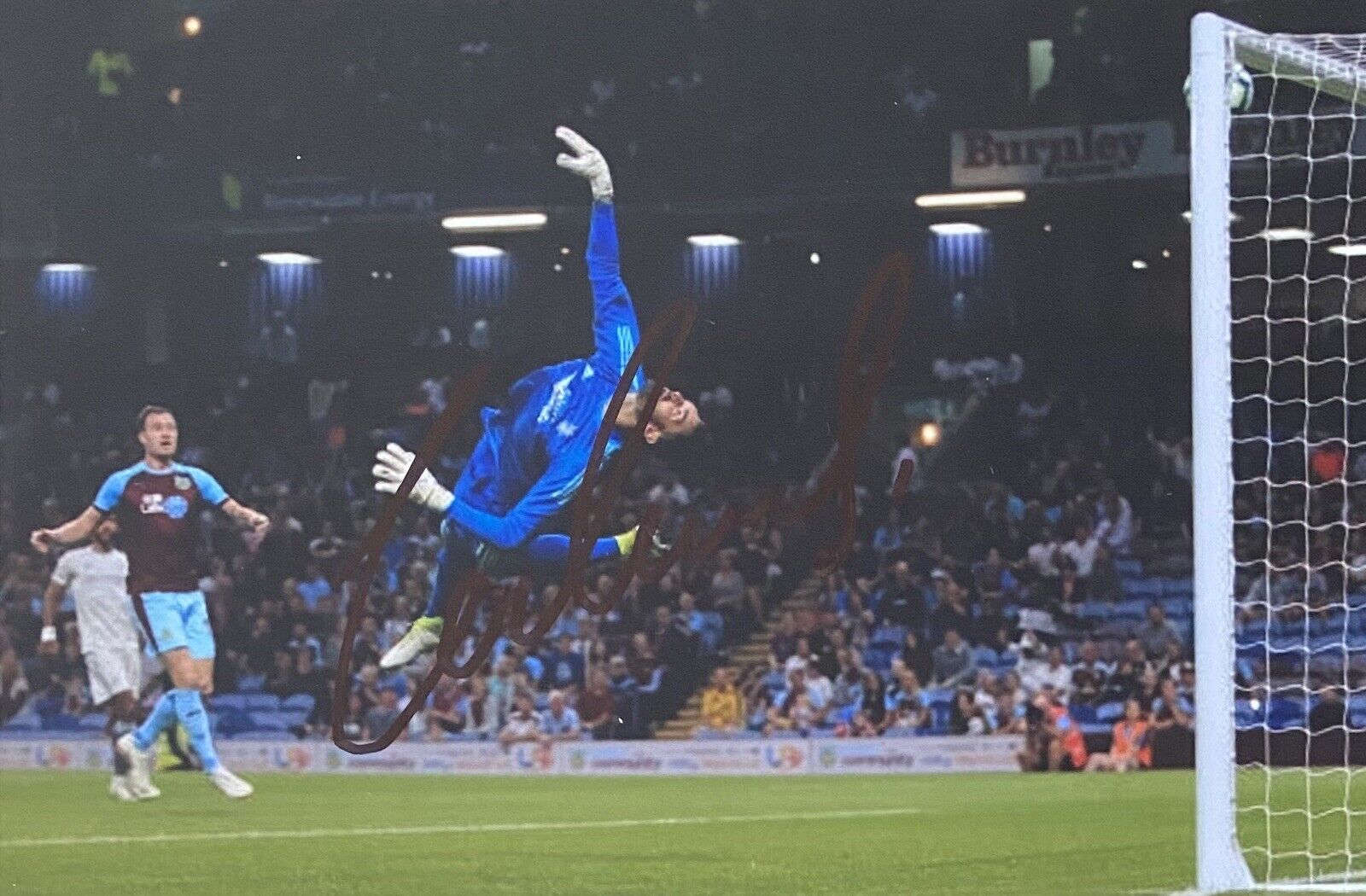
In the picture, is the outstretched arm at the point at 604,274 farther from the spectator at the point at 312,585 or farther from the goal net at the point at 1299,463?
the goal net at the point at 1299,463

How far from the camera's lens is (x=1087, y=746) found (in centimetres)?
926

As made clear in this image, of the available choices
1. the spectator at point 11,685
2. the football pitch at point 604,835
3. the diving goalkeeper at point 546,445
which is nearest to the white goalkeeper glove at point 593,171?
the diving goalkeeper at point 546,445

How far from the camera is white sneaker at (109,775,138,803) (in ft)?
26.4

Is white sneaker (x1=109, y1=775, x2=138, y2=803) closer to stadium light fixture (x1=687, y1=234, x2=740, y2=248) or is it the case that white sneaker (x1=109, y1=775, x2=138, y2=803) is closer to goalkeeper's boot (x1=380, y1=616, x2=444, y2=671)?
goalkeeper's boot (x1=380, y1=616, x2=444, y2=671)

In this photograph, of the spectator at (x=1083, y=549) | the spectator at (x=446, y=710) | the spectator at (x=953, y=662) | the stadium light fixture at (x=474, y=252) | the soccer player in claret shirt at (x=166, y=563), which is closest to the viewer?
the soccer player in claret shirt at (x=166, y=563)

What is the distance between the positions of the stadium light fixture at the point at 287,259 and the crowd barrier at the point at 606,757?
178 centimetres

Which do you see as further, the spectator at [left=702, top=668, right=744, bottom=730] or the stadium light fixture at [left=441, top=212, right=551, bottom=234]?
the spectator at [left=702, top=668, right=744, bottom=730]

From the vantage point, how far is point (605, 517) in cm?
775

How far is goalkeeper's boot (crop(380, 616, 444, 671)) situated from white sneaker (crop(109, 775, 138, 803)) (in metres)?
1.04

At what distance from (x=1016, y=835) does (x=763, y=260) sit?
7.59 feet

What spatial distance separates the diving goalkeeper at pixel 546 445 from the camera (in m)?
7.76

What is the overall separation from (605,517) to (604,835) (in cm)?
107

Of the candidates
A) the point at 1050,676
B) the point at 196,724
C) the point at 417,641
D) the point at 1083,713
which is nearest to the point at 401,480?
the point at 417,641

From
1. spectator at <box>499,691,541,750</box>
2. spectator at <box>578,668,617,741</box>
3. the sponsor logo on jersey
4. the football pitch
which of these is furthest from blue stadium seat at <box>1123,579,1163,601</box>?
the sponsor logo on jersey
